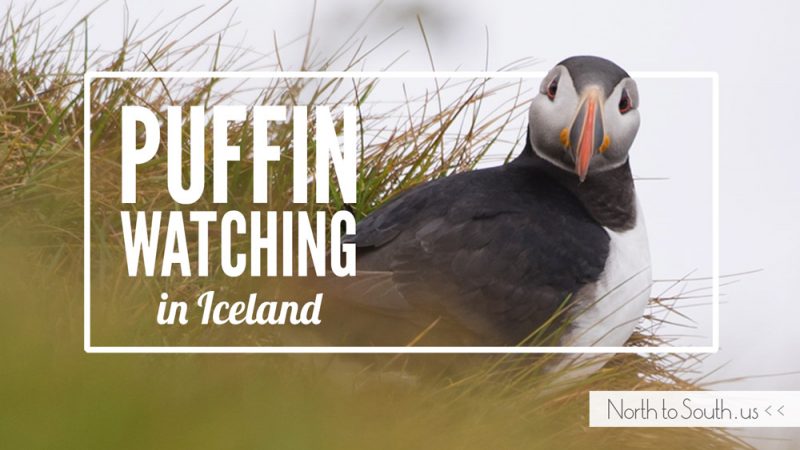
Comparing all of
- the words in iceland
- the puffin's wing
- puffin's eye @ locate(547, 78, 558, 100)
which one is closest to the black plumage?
the puffin's wing

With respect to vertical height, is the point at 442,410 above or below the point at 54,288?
below

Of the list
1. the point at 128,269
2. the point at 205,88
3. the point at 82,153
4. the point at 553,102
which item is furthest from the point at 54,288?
the point at 553,102

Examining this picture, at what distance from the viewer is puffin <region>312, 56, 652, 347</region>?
13.7ft

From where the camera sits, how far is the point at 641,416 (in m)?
4.58

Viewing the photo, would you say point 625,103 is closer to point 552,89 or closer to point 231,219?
point 552,89

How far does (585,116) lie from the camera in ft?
14.8

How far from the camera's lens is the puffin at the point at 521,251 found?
417 centimetres

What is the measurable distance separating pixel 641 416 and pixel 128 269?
6.39 feet

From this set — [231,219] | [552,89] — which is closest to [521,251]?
[552,89]

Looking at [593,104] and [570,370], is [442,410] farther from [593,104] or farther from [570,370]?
[593,104]

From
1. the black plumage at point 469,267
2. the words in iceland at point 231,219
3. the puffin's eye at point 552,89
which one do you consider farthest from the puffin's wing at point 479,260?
the puffin's eye at point 552,89

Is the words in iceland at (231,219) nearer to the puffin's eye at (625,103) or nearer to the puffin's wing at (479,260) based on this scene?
the puffin's wing at (479,260)

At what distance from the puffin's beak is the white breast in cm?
30

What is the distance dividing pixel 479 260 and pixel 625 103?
90 cm
